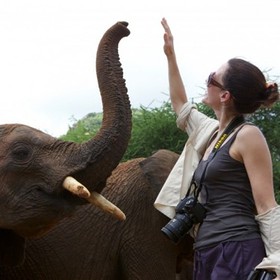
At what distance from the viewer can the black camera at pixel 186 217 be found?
338cm

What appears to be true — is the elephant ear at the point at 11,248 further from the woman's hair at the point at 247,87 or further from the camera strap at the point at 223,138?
the woman's hair at the point at 247,87

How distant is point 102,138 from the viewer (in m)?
4.18

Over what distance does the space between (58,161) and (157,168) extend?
1.53 meters

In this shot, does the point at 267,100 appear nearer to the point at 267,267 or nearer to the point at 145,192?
the point at 267,267

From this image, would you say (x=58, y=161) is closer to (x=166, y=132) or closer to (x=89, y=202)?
(x=89, y=202)

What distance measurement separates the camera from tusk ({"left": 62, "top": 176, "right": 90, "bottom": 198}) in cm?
388

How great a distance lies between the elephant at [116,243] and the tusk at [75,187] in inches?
45.2

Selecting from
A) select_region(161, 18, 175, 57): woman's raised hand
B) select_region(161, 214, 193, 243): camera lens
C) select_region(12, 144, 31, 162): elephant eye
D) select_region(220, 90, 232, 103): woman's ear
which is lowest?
select_region(161, 214, 193, 243): camera lens

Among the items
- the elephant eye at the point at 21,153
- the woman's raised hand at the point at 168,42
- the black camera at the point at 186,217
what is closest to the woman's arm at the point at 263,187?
the black camera at the point at 186,217

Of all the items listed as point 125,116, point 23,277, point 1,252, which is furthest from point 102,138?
point 23,277

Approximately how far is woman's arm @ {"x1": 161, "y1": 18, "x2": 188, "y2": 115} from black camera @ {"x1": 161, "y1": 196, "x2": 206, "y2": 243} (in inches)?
28.5

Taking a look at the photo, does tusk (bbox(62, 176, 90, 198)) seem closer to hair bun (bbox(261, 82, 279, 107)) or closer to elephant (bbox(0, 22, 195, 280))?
elephant (bbox(0, 22, 195, 280))

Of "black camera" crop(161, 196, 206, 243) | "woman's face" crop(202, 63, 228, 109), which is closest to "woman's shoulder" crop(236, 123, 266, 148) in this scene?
"woman's face" crop(202, 63, 228, 109)

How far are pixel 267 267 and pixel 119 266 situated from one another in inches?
101
